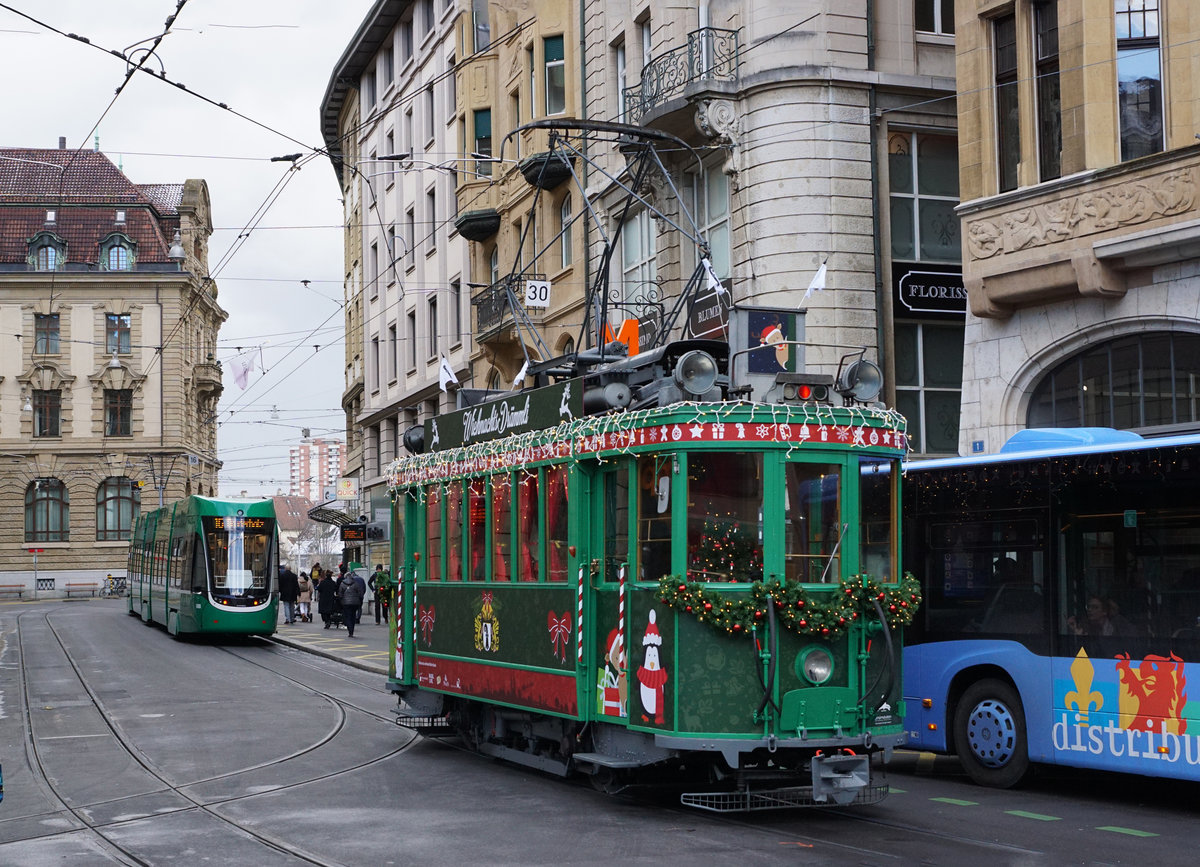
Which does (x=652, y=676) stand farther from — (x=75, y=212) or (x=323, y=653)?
(x=75, y=212)

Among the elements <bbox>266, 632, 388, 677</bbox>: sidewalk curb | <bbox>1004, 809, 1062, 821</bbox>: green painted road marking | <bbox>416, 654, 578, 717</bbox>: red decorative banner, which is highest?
<bbox>416, 654, 578, 717</bbox>: red decorative banner

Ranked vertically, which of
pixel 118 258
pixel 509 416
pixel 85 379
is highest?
pixel 118 258

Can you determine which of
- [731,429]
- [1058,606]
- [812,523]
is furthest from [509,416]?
[1058,606]

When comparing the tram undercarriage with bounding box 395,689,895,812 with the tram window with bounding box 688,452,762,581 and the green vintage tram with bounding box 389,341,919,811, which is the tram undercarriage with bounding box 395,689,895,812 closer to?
the green vintage tram with bounding box 389,341,919,811

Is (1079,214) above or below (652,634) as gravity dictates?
above

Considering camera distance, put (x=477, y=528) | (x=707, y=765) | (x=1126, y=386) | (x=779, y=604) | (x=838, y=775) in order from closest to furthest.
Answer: (x=838, y=775) < (x=779, y=604) < (x=707, y=765) < (x=477, y=528) < (x=1126, y=386)

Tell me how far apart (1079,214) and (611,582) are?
963 centimetres

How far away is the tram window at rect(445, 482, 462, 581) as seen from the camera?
14.0m

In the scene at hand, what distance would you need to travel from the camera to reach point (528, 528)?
12.4 metres

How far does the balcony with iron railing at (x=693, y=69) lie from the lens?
964 inches

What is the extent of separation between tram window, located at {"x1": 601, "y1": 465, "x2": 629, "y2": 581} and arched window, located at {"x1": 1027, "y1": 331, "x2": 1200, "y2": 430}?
910cm

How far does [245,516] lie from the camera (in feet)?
104

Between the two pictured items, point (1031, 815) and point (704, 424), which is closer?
point (704, 424)

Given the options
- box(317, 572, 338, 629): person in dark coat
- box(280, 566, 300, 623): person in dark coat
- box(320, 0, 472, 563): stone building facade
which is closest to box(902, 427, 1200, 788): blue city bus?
box(320, 0, 472, 563): stone building facade
